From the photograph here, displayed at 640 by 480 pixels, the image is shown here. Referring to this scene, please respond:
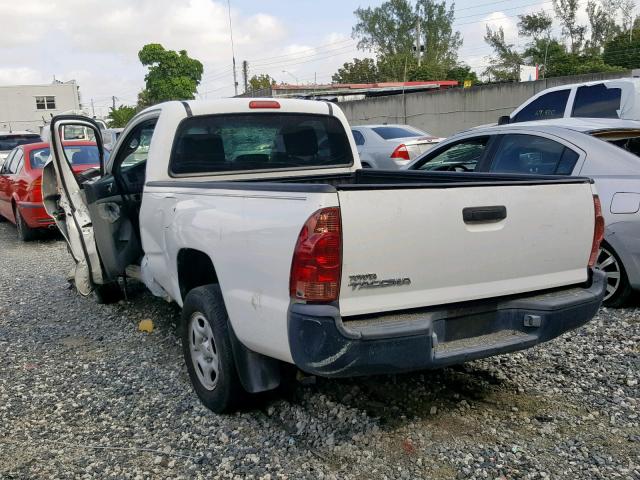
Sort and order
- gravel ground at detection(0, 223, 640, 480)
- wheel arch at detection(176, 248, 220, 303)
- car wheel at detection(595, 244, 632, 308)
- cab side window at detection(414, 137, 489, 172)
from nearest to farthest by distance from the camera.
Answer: gravel ground at detection(0, 223, 640, 480) → wheel arch at detection(176, 248, 220, 303) → car wheel at detection(595, 244, 632, 308) → cab side window at detection(414, 137, 489, 172)

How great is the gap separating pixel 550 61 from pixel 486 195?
166 ft

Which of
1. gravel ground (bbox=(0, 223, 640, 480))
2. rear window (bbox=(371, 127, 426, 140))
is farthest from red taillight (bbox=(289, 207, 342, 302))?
rear window (bbox=(371, 127, 426, 140))

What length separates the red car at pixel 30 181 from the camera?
9.77 metres

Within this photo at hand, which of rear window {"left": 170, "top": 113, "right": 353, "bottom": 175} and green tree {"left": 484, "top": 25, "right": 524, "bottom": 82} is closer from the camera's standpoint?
rear window {"left": 170, "top": 113, "right": 353, "bottom": 175}

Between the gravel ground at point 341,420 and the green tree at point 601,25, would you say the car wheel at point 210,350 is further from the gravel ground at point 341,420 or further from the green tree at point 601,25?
the green tree at point 601,25

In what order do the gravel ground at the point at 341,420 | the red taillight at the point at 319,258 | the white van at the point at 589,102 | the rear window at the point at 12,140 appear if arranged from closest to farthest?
the red taillight at the point at 319,258 < the gravel ground at the point at 341,420 < the white van at the point at 589,102 < the rear window at the point at 12,140

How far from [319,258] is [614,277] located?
3.40 metres

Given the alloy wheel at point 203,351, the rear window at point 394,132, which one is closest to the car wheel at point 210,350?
the alloy wheel at point 203,351

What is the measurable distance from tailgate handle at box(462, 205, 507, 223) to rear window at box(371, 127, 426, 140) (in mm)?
10243

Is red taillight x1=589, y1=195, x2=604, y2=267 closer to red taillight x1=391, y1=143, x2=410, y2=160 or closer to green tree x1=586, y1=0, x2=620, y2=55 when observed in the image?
red taillight x1=391, y1=143, x2=410, y2=160

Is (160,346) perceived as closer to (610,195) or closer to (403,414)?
(403,414)

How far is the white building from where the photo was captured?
61.2m

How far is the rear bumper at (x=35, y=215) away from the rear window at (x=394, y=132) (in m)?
6.79

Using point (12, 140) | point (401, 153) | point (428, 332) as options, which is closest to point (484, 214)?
point (428, 332)
